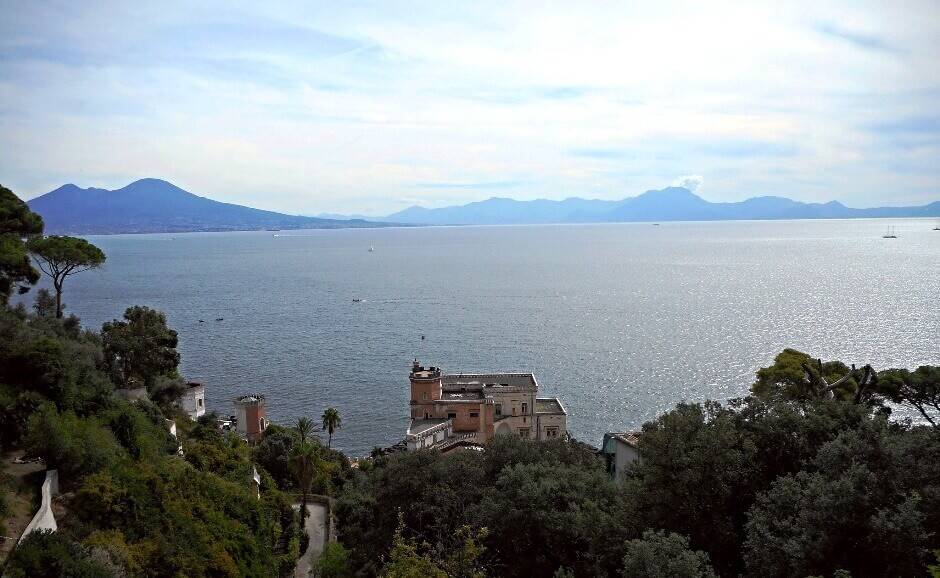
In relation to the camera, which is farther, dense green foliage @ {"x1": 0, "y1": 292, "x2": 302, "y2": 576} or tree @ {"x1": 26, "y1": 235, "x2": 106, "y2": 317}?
tree @ {"x1": 26, "y1": 235, "x2": 106, "y2": 317}

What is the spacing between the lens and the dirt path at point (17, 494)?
47.1 ft

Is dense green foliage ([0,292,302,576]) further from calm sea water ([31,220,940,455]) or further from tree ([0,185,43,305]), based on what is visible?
calm sea water ([31,220,940,455])

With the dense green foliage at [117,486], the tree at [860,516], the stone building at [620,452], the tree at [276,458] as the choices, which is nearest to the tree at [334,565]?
the dense green foliage at [117,486]

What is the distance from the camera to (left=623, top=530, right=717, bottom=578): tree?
390 inches

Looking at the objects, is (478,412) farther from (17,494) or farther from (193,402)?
(17,494)

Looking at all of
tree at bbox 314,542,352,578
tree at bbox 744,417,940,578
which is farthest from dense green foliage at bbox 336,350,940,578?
tree at bbox 314,542,352,578

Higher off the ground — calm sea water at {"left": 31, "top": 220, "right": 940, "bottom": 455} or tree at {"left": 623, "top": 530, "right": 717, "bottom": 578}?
tree at {"left": 623, "top": 530, "right": 717, "bottom": 578}

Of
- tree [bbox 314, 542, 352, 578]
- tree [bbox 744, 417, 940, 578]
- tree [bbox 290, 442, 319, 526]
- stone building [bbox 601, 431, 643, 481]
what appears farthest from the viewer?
tree [bbox 290, 442, 319, 526]

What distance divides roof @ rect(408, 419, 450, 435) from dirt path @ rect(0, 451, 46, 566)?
18.6 meters

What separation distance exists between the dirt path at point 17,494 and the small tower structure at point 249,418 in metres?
25.2

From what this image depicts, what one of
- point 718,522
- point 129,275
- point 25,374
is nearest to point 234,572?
point 25,374

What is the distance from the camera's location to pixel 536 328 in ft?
269

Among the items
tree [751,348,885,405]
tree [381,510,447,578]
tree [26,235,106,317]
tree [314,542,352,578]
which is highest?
tree [26,235,106,317]

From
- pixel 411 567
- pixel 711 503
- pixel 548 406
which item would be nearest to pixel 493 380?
pixel 548 406
